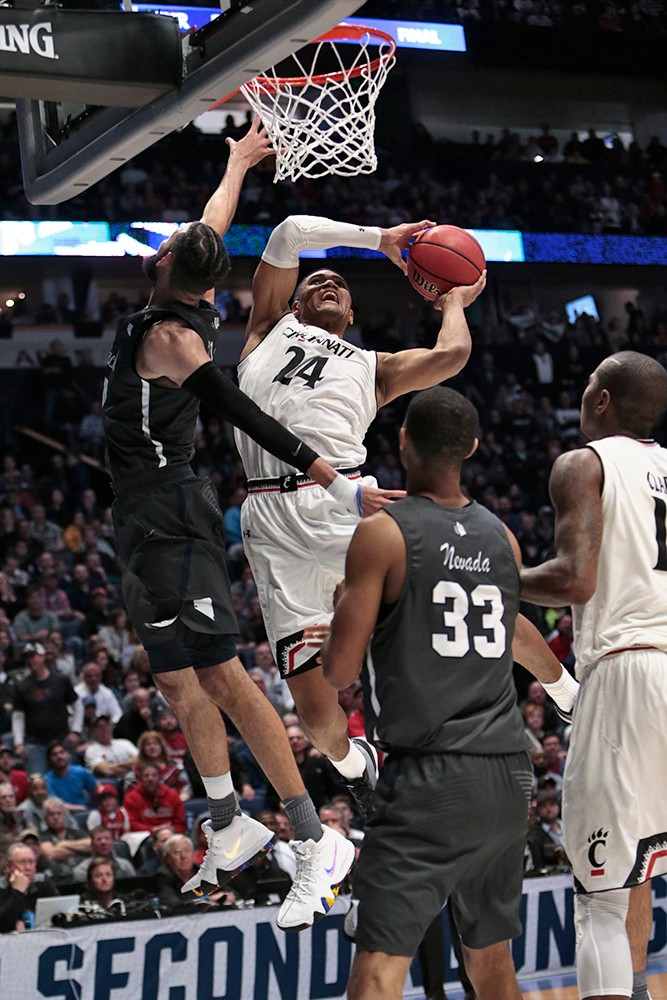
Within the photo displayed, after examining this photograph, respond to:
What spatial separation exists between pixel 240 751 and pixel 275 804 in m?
1.03

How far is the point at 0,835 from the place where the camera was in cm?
922

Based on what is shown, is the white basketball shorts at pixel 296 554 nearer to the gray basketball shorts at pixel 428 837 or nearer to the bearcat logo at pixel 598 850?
the bearcat logo at pixel 598 850

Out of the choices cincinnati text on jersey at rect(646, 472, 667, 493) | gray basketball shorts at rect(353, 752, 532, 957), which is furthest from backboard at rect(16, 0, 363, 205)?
gray basketball shorts at rect(353, 752, 532, 957)

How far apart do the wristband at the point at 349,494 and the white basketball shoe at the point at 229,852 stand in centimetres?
158

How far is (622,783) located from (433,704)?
97 centimetres

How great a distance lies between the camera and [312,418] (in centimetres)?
555

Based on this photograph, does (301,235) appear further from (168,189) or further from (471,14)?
(471,14)

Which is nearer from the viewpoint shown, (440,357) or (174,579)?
(174,579)

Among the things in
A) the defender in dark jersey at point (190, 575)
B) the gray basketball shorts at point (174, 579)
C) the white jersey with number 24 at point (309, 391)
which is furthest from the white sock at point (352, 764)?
the white jersey with number 24 at point (309, 391)

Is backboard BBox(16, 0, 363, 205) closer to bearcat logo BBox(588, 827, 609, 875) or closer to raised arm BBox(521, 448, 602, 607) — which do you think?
raised arm BBox(521, 448, 602, 607)

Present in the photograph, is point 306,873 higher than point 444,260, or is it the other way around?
point 444,260

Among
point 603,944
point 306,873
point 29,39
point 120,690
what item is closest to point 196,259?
point 29,39

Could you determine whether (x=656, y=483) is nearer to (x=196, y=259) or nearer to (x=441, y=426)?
(x=441, y=426)

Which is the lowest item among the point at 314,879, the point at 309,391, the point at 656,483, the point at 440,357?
the point at 314,879
